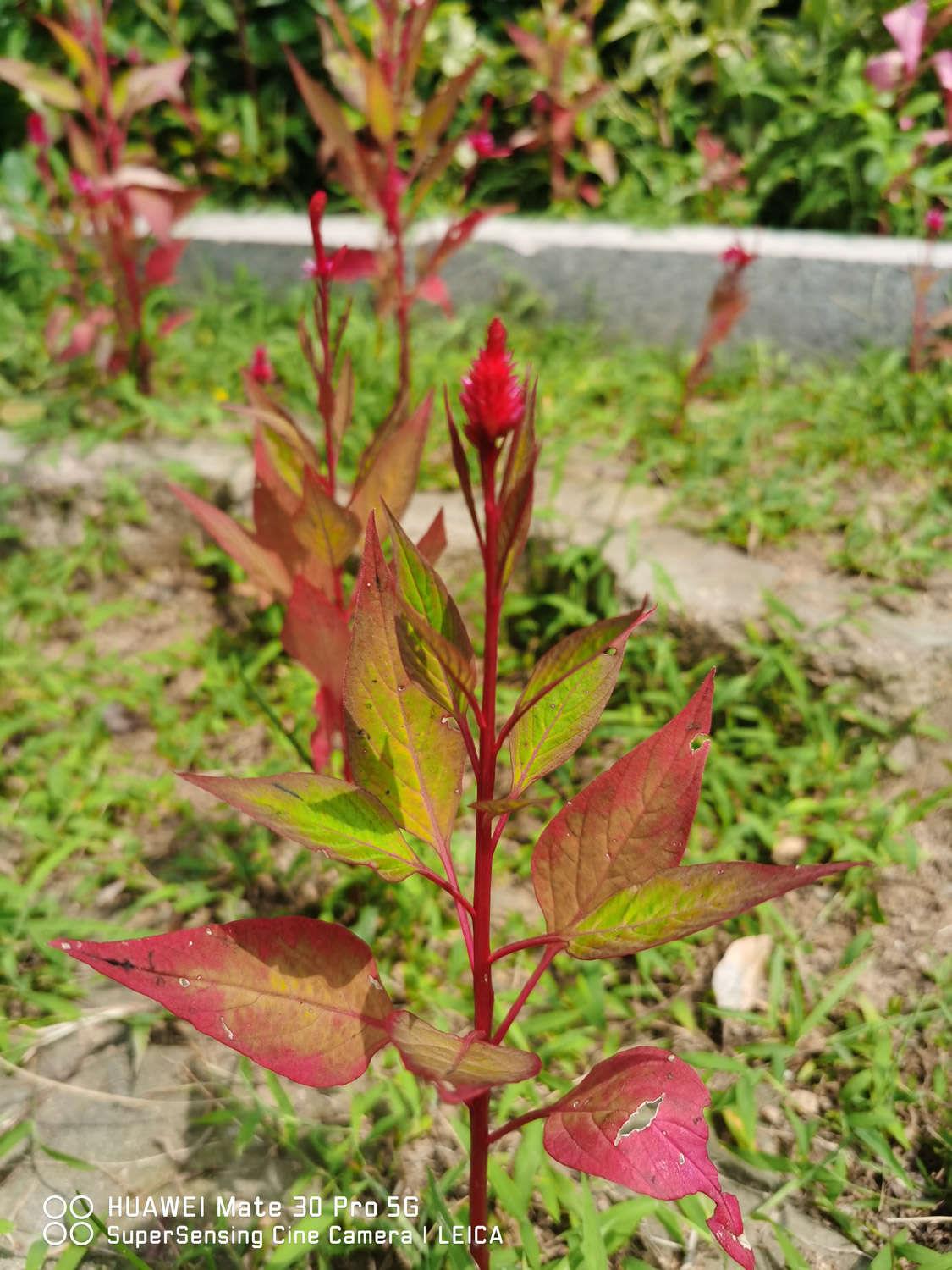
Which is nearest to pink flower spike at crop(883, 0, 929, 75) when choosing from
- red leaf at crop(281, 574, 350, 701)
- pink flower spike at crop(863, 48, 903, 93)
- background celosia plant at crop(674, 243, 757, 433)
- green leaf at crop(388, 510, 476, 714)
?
pink flower spike at crop(863, 48, 903, 93)

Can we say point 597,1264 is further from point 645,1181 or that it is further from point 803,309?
point 803,309

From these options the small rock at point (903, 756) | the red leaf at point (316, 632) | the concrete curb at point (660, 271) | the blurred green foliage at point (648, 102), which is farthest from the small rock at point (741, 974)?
the blurred green foliage at point (648, 102)

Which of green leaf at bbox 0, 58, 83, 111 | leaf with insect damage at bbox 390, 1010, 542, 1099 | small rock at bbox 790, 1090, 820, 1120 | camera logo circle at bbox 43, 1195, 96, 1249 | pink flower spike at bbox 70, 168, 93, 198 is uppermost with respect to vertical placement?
green leaf at bbox 0, 58, 83, 111

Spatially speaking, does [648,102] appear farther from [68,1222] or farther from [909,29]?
[68,1222]

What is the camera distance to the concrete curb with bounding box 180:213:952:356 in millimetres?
2840

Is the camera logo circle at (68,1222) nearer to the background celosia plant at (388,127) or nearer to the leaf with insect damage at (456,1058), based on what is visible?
the leaf with insect damage at (456,1058)

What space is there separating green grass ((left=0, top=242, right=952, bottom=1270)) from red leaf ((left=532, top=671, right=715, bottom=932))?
448 mm

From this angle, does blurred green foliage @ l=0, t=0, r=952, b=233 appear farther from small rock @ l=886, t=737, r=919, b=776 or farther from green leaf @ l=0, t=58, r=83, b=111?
small rock @ l=886, t=737, r=919, b=776

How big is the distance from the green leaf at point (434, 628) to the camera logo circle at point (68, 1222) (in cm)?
78

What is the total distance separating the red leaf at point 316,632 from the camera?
4.04 feet

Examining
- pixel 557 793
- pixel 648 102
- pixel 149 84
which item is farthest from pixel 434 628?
pixel 648 102

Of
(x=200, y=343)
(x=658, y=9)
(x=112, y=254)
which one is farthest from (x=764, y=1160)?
(x=658, y=9)

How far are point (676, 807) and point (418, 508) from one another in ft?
4.91

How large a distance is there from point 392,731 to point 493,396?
30 cm
